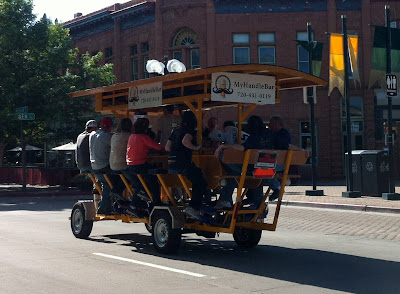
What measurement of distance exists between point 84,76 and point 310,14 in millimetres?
13528

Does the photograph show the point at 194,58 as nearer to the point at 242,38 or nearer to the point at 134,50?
the point at 242,38

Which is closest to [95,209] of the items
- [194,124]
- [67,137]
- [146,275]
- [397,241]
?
[194,124]

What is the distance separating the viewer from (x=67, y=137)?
31.1 m

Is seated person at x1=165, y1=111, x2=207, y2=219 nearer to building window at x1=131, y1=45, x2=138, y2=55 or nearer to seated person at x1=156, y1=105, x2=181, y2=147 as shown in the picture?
seated person at x1=156, y1=105, x2=181, y2=147

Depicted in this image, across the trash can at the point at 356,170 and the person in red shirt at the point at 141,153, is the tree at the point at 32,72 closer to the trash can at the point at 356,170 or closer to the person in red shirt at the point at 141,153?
the trash can at the point at 356,170

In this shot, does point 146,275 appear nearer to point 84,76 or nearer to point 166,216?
point 166,216

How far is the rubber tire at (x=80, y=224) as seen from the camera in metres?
11.7

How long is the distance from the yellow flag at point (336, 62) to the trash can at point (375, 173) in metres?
3.60

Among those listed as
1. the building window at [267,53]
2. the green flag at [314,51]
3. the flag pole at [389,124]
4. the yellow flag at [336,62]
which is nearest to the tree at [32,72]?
the building window at [267,53]

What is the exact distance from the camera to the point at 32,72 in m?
29.3

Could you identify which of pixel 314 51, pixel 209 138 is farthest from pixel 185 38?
pixel 209 138

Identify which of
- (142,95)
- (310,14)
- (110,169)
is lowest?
(110,169)

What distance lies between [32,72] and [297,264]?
22.8 meters

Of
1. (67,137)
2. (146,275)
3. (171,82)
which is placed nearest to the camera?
(146,275)
